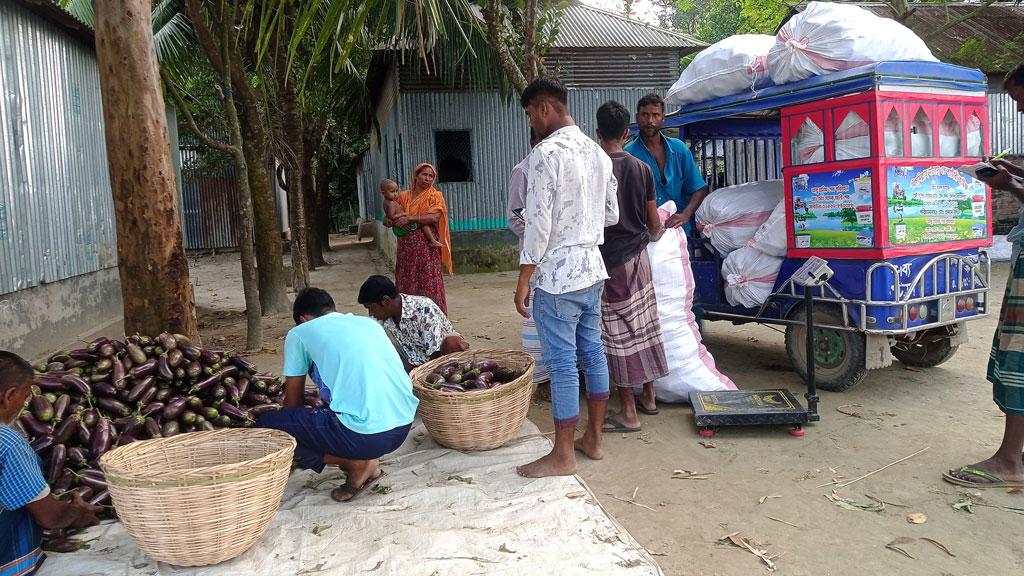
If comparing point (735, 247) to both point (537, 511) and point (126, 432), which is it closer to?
point (537, 511)

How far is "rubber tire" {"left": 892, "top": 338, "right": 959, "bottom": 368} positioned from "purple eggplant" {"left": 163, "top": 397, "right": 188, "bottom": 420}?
17.2ft

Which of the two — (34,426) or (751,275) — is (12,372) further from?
(751,275)

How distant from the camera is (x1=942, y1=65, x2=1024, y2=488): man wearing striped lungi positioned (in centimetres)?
347

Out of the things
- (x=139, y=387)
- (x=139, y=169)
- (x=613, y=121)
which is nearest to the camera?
(x=139, y=387)

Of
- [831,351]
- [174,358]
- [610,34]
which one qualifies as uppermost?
[610,34]

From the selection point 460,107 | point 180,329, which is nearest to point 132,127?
point 180,329

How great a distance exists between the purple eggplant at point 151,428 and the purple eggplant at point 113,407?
6.2 inches

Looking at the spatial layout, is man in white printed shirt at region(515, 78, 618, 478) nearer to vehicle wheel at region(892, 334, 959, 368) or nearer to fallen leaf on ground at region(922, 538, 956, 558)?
fallen leaf on ground at region(922, 538, 956, 558)

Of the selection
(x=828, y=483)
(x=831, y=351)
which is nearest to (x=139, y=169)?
(x=828, y=483)

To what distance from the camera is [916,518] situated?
3238mm

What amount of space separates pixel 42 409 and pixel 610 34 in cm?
1261

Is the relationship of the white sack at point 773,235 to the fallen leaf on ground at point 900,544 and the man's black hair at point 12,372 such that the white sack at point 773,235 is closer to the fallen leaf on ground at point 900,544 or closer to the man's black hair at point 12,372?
the fallen leaf on ground at point 900,544

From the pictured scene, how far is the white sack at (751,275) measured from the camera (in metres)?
5.42

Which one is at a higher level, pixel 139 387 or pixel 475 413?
pixel 139 387
